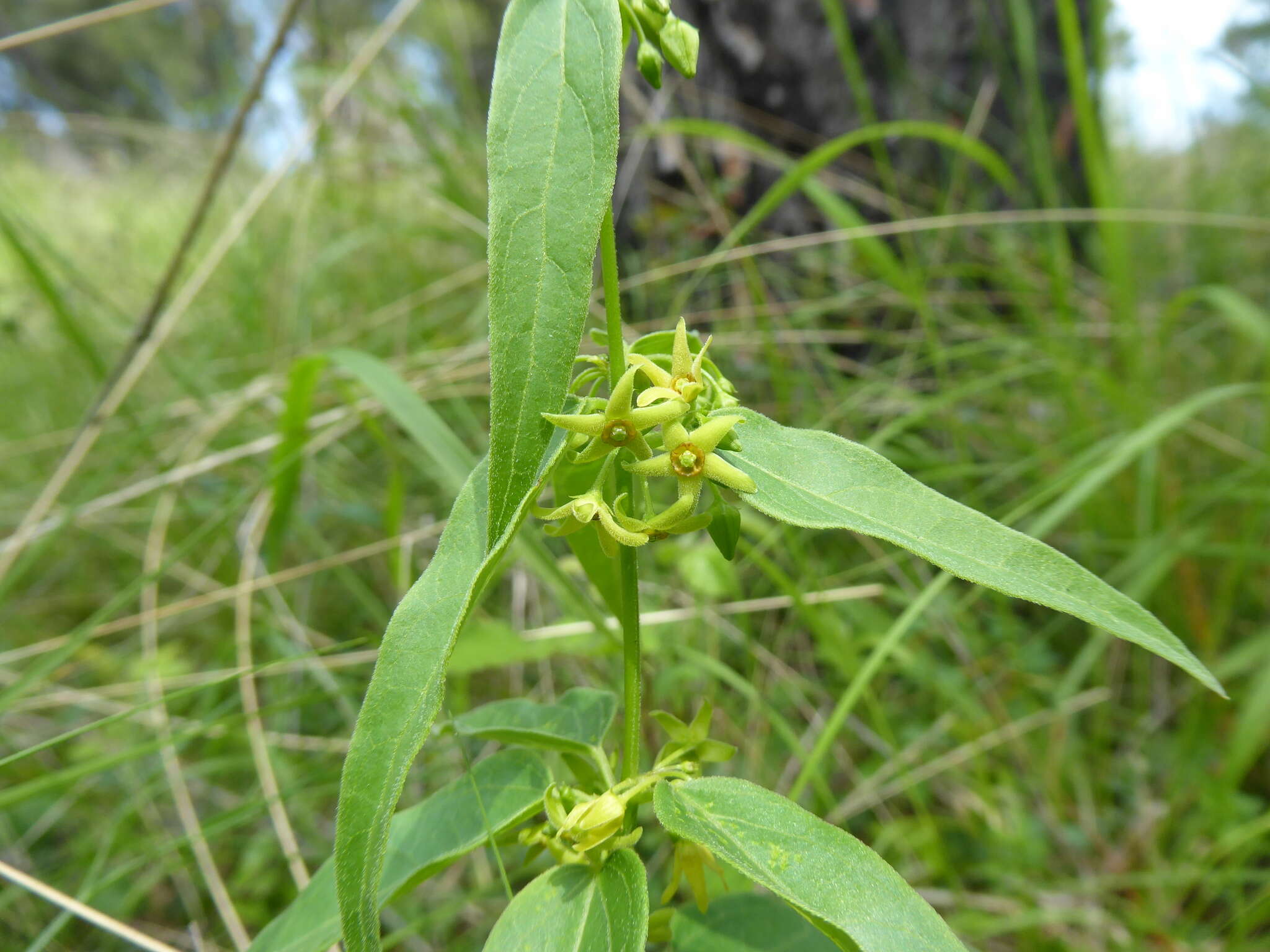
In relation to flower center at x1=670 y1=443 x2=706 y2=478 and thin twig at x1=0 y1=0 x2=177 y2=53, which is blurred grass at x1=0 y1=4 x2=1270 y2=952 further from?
flower center at x1=670 y1=443 x2=706 y2=478

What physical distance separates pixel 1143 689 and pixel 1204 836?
1.16ft

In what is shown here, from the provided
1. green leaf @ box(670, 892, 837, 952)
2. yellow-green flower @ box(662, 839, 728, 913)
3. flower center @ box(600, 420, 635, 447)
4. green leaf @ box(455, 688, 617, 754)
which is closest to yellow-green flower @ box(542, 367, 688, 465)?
flower center @ box(600, 420, 635, 447)

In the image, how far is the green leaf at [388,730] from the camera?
2.00ft

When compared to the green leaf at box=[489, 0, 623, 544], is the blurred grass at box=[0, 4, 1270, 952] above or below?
below

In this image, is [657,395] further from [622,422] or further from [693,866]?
[693,866]

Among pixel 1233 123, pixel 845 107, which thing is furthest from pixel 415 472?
pixel 1233 123

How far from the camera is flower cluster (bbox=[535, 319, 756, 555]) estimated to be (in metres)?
0.70

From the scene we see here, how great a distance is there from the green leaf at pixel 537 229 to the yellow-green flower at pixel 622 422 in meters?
0.05

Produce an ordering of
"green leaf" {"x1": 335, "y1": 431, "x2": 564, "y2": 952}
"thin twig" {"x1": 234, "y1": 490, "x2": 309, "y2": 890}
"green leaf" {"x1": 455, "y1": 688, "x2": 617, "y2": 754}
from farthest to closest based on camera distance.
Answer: "thin twig" {"x1": 234, "y1": 490, "x2": 309, "y2": 890} < "green leaf" {"x1": 455, "y1": 688, "x2": 617, "y2": 754} < "green leaf" {"x1": 335, "y1": 431, "x2": 564, "y2": 952}

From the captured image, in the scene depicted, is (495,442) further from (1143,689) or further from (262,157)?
(262,157)

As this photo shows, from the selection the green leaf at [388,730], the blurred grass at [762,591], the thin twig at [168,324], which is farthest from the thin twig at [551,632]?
the green leaf at [388,730]

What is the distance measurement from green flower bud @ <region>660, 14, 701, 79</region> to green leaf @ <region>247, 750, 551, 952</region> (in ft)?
2.23

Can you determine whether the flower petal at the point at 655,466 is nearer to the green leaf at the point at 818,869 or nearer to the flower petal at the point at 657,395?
the flower petal at the point at 657,395

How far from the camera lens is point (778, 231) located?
2.72 metres
